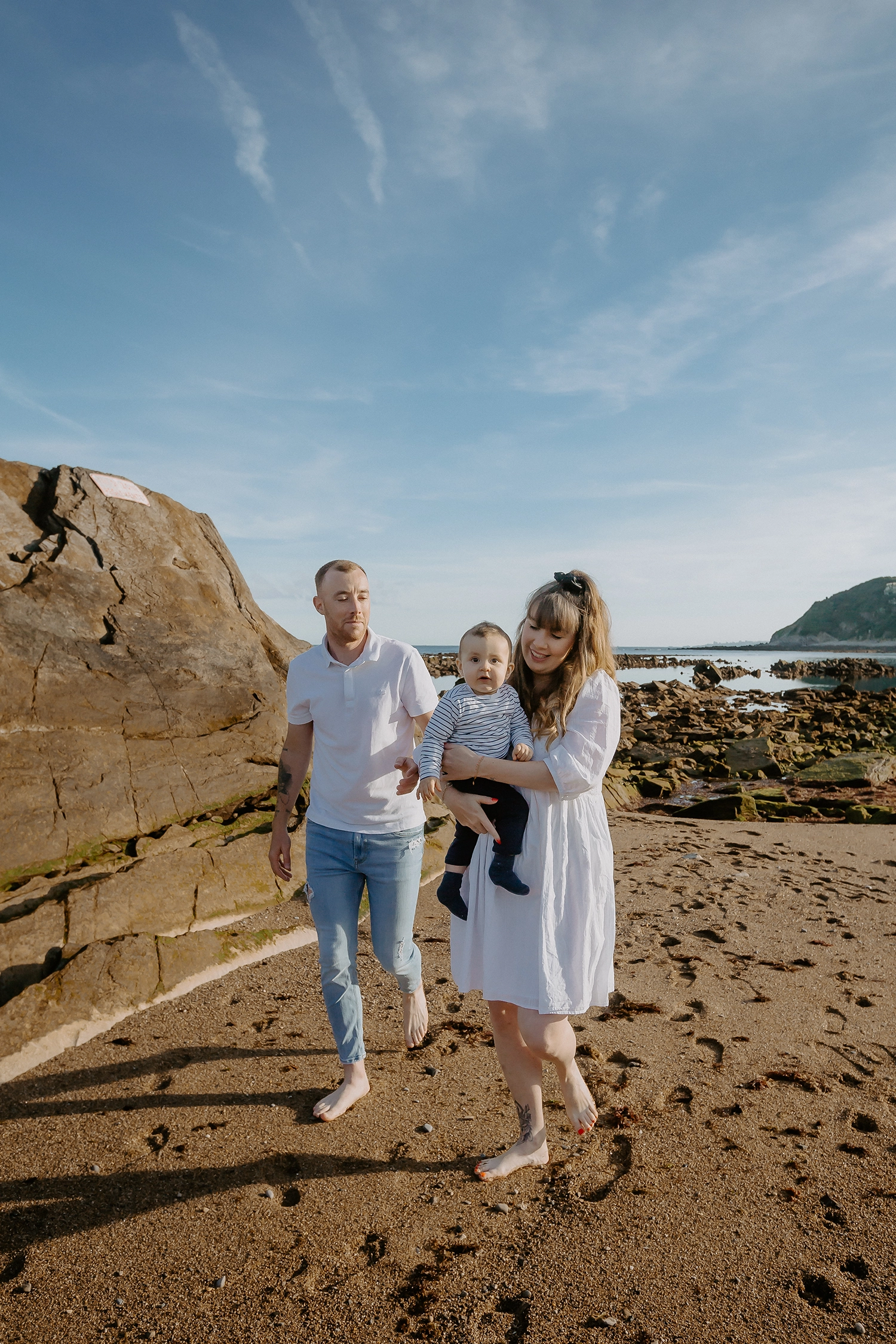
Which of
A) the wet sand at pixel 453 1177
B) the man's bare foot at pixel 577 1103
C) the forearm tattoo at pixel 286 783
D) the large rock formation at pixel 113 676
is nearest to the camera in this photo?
the wet sand at pixel 453 1177

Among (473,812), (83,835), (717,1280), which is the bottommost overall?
(717,1280)

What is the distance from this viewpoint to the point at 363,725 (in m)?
3.71

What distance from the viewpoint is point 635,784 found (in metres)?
13.6

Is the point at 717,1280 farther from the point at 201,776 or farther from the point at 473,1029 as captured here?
the point at 201,776

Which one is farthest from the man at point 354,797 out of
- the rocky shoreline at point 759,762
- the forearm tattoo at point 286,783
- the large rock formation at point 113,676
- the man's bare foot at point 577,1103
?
the rocky shoreline at point 759,762

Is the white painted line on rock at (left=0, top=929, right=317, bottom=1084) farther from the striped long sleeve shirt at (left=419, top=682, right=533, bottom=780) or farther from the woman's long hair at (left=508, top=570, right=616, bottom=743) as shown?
the woman's long hair at (left=508, top=570, right=616, bottom=743)

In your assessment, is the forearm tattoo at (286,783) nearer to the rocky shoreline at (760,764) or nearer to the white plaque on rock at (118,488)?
the white plaque on rock at (118,488)

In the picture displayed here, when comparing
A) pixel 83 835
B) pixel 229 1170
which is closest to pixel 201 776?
pixel 83 835

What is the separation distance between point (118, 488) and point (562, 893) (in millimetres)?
5976

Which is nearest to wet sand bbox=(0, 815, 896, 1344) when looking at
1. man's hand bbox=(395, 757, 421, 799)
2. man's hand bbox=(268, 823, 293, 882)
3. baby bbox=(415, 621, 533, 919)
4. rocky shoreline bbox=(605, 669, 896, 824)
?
man's hand bbox=(268, 823, 293, 882)

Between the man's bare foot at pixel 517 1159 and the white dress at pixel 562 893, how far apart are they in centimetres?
73

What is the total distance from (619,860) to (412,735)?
203 inches

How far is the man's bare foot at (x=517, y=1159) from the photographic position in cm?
326

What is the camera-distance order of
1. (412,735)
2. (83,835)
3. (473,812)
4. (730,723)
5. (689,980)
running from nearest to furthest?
(473,812)
(412,735)
(689,980)
(83,835)
(730,723)
